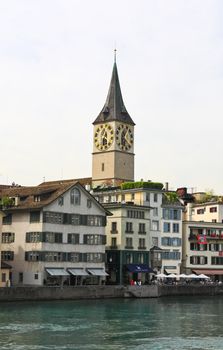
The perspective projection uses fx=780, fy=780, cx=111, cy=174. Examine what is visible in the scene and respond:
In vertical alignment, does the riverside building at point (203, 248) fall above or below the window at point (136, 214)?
below

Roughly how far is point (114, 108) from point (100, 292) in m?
75.6

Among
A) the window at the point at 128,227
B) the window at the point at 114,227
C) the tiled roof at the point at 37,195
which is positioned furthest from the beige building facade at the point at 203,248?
the tiled roof at the point at 37,195

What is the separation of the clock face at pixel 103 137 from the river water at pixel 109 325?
252 feet

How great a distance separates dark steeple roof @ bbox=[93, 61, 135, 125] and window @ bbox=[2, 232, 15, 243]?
218 ft

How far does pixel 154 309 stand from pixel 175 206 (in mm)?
41245

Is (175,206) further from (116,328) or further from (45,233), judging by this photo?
(116,328)

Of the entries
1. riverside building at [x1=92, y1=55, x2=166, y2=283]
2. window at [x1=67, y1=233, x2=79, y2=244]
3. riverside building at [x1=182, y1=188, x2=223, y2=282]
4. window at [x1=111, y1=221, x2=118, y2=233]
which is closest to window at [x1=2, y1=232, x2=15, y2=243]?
window at [x1=67, y1=233, x2=79, y2=244]

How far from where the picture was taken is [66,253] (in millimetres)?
103000

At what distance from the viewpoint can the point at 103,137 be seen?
16825 cm

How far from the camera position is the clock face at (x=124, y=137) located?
547 ft

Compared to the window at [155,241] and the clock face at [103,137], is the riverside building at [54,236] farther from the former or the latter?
the clock face at [103,137]

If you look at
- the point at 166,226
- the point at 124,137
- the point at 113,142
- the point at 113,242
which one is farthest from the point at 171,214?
the point at 124,137

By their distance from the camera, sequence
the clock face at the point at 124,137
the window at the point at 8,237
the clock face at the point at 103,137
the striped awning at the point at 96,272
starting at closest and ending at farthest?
the window at the point at 8,237 → the striped awning at the point at 96,272 → the clock face at the point at 103,137 → the clock face at the point at 124,137

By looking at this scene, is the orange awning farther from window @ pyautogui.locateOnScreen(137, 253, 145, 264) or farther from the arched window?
the arched window
